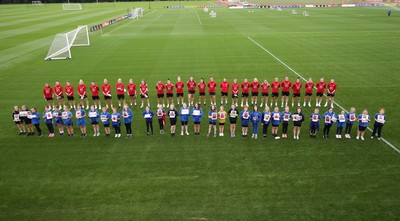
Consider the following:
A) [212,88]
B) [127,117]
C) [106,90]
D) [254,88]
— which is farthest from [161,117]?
[254,88]

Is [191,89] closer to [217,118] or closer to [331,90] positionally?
[217,118]

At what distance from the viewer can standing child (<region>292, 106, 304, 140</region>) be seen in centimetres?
1245

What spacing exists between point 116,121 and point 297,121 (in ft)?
23.5

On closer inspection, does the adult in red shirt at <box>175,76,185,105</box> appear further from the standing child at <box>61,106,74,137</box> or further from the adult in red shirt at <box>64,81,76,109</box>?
the standing child at <box>61,106,74,137</box>

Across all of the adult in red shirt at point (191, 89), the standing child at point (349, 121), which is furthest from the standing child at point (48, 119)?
the standing child at point (349, 121)

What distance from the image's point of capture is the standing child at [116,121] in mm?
12867

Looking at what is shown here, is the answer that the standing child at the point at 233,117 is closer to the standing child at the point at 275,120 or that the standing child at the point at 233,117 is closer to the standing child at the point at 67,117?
the standing child at the point at 275,120

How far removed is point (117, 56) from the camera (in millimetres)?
28562

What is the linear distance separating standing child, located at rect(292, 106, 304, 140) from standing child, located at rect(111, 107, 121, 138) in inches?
274

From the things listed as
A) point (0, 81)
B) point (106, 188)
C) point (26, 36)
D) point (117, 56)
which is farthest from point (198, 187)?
point (26, 36)

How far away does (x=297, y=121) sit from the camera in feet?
41.0

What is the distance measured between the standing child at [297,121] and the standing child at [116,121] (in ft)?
22.8

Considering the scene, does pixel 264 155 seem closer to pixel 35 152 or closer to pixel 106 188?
pixel 106 188

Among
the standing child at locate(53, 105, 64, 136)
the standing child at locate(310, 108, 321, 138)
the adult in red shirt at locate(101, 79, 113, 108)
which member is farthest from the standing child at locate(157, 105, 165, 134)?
the standing child at locate(310, 108, 321, 138)
